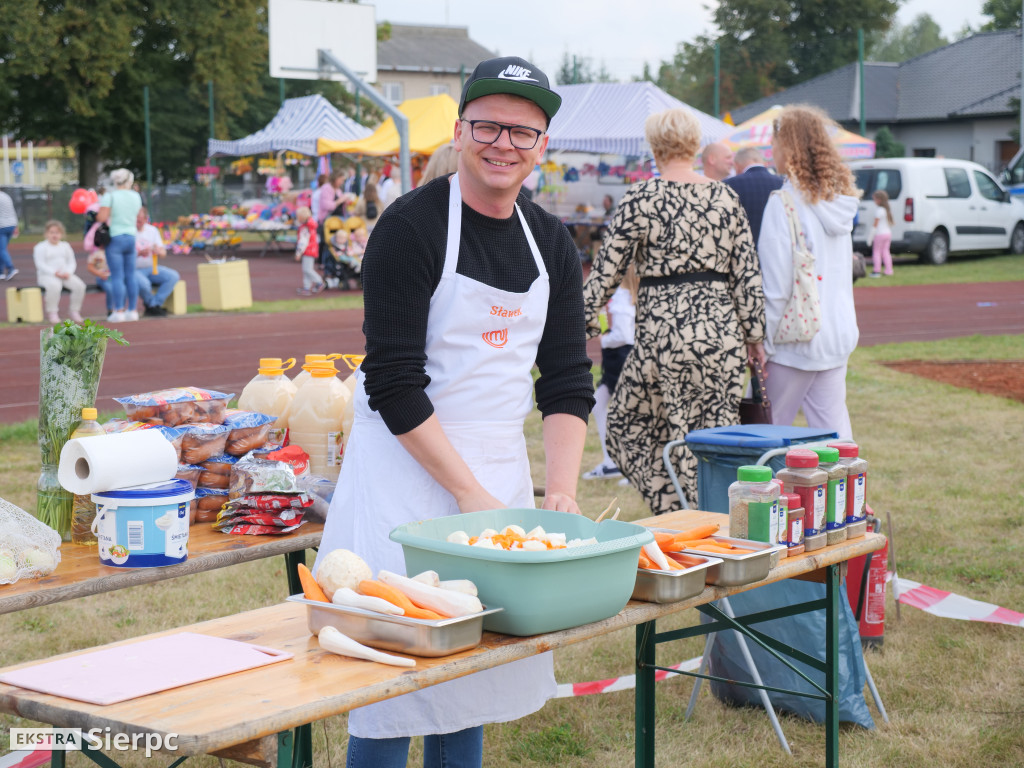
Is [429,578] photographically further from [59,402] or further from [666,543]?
[59,402]

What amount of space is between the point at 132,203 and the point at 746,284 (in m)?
12.2

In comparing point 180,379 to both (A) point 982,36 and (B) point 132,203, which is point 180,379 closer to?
(B) point 132,203

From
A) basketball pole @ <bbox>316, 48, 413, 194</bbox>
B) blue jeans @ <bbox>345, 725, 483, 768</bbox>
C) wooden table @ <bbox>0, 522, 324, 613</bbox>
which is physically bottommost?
blue jeans @ <bbox>345, 725, 483, 768</bbox>

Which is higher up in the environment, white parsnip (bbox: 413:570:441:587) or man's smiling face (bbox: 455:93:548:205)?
man's smiling face (bbox: 455:93:548:205)

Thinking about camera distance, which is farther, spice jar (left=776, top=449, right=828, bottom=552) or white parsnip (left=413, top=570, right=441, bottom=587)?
spice jar (left=776, top=449, right=828, bottom=552)

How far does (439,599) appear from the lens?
2.09 meters

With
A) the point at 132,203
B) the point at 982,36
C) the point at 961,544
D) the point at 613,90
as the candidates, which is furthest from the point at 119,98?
the point at 961,544

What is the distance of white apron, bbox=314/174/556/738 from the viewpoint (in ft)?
8.37

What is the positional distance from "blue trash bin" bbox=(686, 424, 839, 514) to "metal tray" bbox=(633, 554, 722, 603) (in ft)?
4.46

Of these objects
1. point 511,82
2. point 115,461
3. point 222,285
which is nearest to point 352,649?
point 115,461

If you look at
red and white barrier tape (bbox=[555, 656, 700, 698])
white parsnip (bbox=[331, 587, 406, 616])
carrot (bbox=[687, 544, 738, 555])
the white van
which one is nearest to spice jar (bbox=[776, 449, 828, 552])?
carrot (bbox=[687, 544, 738, 555])

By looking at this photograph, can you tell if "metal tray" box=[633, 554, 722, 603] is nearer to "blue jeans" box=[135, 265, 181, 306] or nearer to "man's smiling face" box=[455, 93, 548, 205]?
"man's smiling face" box=[455, 93, 548, 205]

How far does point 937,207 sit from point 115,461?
23947 mm

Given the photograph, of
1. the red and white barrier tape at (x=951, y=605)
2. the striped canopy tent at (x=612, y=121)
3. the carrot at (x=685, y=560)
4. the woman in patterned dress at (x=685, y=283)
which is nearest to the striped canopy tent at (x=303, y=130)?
the striped canopy tent at (x=612, y=121)
